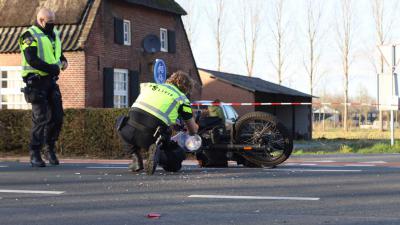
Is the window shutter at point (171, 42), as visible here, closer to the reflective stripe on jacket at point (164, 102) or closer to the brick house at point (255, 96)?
the brick house at point (255, 96)

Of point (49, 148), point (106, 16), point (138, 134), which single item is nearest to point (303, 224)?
point (138, 134)

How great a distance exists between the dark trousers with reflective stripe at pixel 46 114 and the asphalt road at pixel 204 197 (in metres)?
0.82

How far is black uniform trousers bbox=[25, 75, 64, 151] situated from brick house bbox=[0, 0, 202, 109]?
668 inches

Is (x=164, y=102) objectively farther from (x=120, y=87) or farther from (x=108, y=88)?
(x=120, y=87)

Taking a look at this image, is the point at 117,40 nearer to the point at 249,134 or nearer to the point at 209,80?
the point at 209,80

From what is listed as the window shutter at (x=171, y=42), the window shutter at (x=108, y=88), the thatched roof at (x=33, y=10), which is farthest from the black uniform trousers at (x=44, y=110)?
the window shutter at (x=171, y=42)

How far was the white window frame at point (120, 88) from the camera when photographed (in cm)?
2883

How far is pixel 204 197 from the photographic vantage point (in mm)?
6344

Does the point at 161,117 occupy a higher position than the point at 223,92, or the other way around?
the point at 223,92

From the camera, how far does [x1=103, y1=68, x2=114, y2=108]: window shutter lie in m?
27.7

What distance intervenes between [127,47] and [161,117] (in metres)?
21.3

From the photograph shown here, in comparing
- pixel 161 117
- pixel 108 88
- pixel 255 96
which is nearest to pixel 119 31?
pixel 108 88

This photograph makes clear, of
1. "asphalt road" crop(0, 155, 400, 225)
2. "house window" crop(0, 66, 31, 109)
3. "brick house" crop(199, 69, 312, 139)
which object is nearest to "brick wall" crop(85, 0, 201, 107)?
"house window" crop(0, 66, 31, 109)

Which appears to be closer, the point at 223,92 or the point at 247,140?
the point at 247,140
